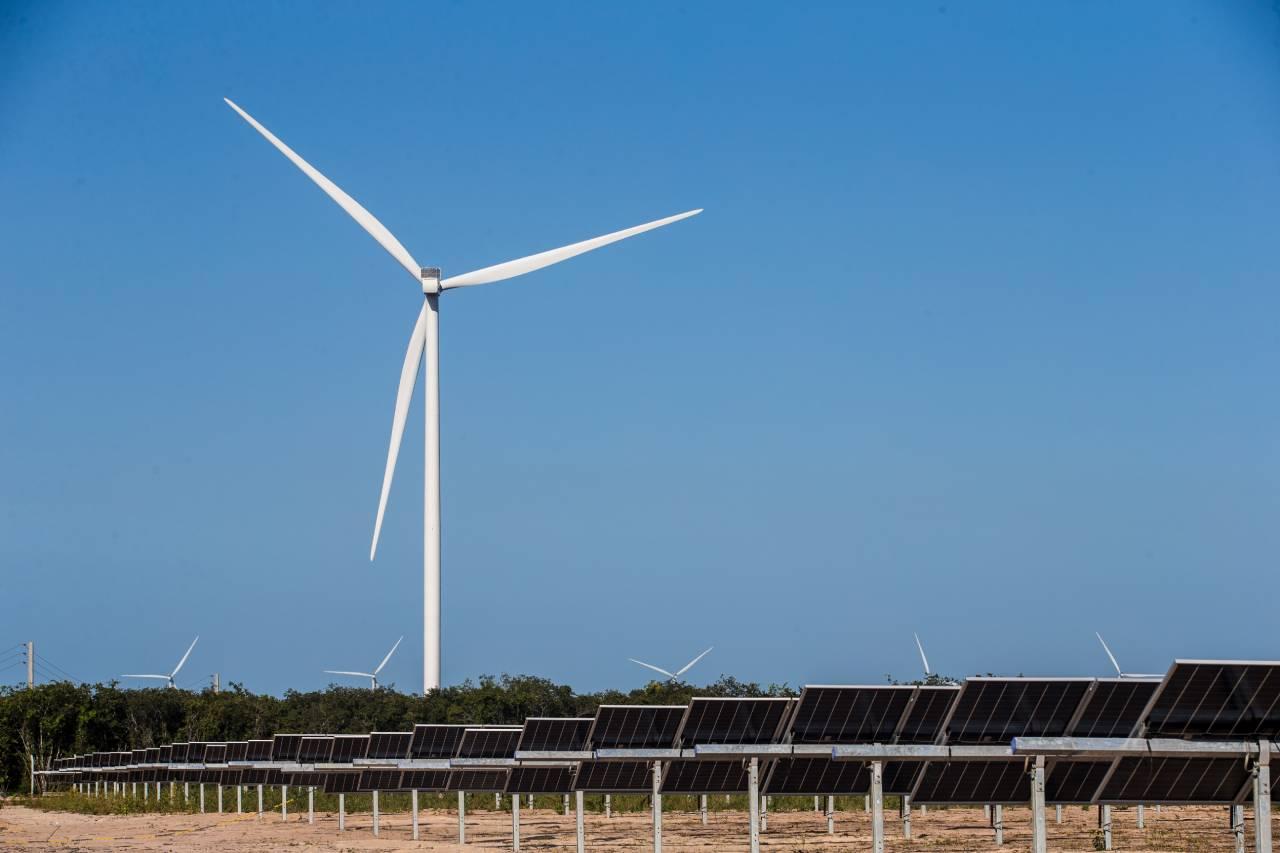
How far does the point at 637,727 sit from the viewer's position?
45.3 meters

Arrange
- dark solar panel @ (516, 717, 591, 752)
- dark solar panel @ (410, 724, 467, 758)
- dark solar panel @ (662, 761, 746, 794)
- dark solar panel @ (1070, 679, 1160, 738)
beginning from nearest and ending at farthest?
dark solar panel @ (1070, 679, 1160, 738)
dark solar panel @ (662, 761, 746, 794)
dark solar panel @ (516, 717, 591, 752)
dark solar panel @ (410, 724, 467, 758)

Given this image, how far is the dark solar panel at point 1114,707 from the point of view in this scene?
35.4 m

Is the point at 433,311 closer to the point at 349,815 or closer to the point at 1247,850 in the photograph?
the point at 349,815

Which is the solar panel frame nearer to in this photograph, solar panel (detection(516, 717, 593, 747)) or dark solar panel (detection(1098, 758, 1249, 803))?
solar panel (detection(516, 717, 593, 747))

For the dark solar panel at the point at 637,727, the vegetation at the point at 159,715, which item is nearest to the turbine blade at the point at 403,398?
the vegetation at the point at 159,715

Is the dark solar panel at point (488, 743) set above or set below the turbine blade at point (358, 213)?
below

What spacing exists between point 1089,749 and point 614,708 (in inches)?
638

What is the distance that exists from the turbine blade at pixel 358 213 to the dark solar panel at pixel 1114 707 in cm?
7371

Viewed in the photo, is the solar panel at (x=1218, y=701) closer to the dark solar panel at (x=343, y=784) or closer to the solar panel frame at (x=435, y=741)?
the solar panel frame at (x=435, y=741)

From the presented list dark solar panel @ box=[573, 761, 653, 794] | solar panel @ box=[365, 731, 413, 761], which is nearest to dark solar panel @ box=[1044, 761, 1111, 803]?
dark solar panel @ box=[573, 761, 653, 794]

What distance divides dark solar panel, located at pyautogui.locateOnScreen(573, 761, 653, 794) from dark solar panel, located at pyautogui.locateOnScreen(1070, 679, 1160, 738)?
1790cm

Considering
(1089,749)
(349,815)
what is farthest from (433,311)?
(1089,749)

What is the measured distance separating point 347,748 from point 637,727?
3132 centimetres

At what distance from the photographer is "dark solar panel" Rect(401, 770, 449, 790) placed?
6594 centimetres
